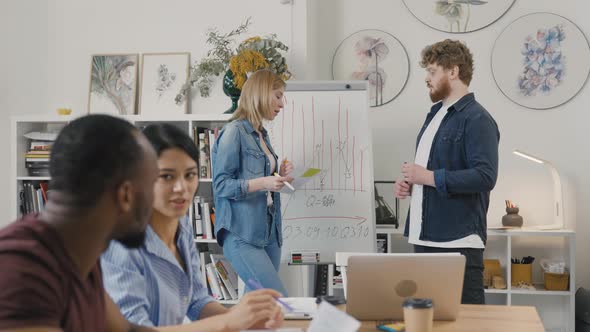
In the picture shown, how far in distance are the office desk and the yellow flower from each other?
2.16 m

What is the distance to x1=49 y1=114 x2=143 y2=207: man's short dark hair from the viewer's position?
1056 mm

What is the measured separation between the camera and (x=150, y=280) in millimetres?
1634

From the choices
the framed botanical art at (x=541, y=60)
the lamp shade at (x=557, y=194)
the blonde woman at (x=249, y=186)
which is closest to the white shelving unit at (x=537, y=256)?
the lamp shade at (x=557, y=194)

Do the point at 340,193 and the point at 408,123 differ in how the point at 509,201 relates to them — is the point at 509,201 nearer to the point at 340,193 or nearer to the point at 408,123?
the point at 408,123

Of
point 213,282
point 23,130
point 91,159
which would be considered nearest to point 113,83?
point 23,130

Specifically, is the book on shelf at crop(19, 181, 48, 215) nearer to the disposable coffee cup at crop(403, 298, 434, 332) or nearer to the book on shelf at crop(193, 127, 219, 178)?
the book on shelf at crop(193, 127, 219, 178)

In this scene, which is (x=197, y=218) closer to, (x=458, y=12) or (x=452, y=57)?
(x=452, y=57)

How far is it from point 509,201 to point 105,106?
8.68 feet

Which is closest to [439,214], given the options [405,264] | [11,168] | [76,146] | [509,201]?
[405,264]

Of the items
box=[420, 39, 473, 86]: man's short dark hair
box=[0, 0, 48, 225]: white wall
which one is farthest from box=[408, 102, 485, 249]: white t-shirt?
box=[0, 0, 48, 225]: white wall

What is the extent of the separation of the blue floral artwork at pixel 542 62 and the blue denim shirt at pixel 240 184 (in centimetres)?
201

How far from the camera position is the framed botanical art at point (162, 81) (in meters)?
4.39

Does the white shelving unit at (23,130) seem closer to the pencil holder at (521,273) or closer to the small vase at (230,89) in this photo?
the small vase at (230,89)

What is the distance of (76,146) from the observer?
1071mm
